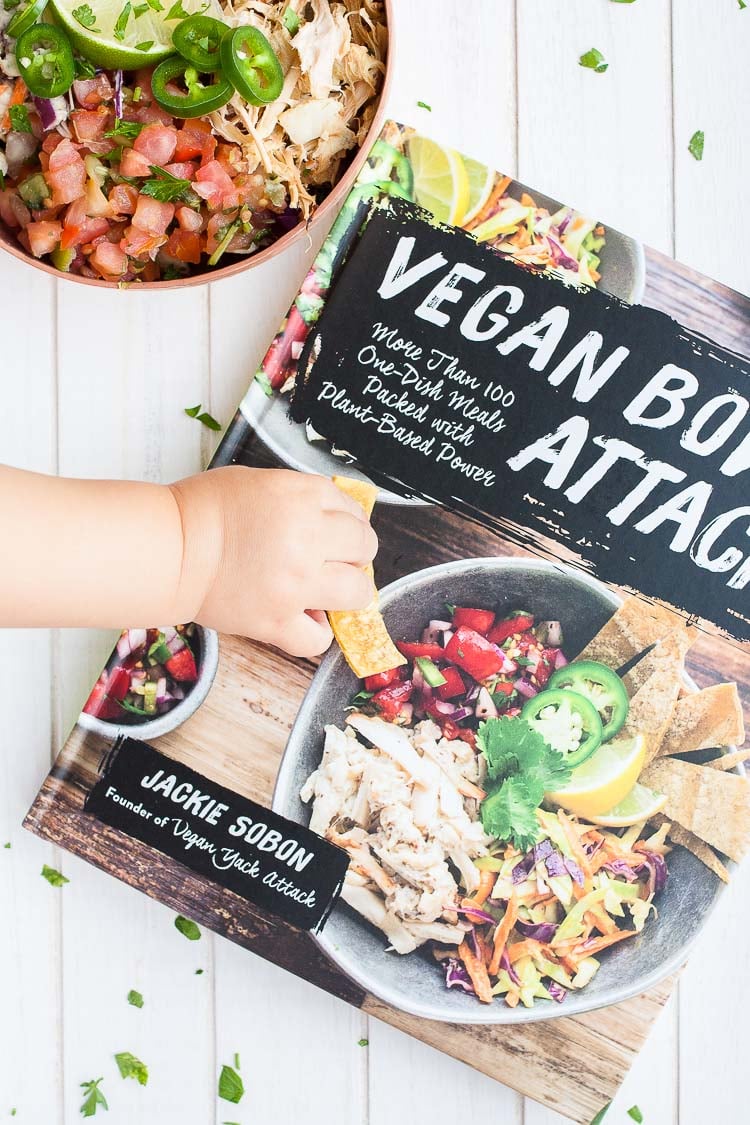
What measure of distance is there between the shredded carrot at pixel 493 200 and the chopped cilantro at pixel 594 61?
0.14 meters

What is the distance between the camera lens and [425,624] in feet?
2.93

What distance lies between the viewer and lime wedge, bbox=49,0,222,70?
2.38ft

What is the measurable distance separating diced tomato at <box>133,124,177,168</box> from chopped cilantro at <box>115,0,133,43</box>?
0.07 metres

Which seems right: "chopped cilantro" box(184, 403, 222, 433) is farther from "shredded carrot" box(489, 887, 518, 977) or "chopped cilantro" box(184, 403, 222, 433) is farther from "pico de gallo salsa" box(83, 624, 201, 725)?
"shredded carrot" box(489, 887, 518, 977)

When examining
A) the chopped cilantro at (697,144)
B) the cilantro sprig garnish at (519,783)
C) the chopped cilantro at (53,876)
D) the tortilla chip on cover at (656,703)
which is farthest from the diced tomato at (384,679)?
the chopped cilantro at (697,144)

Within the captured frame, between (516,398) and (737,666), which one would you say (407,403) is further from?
(737,666)

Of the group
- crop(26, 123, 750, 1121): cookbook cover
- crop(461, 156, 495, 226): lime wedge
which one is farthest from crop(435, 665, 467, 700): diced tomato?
crop(461, 156, 495, 226): lime wedge

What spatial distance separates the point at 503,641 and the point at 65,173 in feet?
1.82

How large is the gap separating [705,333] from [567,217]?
170 mm

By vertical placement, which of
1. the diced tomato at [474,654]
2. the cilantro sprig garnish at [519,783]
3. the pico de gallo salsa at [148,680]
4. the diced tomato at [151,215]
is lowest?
the pico de gallo salsa at [148,680]

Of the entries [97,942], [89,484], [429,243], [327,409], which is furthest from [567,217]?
[97,942]

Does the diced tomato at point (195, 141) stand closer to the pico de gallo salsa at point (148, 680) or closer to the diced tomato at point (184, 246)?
the diced tomato at point (184, 246)

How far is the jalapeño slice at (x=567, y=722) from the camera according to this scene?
2.91 feet

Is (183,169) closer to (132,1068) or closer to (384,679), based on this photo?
(384,679)
